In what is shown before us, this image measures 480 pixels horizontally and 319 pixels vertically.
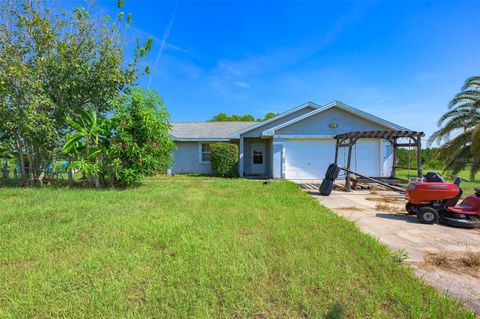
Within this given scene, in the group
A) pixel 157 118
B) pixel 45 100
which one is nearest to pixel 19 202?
pixel 45 100

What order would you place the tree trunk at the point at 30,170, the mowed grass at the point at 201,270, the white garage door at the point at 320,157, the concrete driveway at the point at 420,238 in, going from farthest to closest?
the white garage door at the point at 320,157, the tree trunk at the point at 30,170, the concrete driveway at the point at 420,238, the mowed grass at the point at 201,270

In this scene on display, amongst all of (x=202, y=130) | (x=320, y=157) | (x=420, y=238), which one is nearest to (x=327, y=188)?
(x=420, y=238)

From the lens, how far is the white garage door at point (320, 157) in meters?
13.1

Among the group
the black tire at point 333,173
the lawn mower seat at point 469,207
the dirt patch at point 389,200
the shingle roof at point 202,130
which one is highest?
the shingle roof at point 202,130

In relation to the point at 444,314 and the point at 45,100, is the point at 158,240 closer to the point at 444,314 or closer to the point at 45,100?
the point at 444,314

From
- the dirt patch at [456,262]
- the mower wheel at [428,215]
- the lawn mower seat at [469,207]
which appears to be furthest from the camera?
the mower wheel at [428,215]

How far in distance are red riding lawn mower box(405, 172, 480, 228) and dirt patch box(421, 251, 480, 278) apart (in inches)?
63.4

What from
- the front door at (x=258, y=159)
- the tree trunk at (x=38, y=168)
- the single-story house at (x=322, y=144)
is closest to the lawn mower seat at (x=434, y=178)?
the single-story house at (x=322, y=144)

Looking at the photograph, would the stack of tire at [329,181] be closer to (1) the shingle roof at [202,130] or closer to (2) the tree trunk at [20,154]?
(1) the shingle roof at [202,130]

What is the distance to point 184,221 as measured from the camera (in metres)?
4.54

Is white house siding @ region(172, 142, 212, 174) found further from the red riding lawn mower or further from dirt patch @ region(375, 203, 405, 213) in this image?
the red riding lawn mower

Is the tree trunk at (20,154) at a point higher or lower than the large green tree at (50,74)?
lower

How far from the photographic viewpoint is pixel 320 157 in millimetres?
13297

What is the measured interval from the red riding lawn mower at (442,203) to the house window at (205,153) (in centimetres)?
1235
